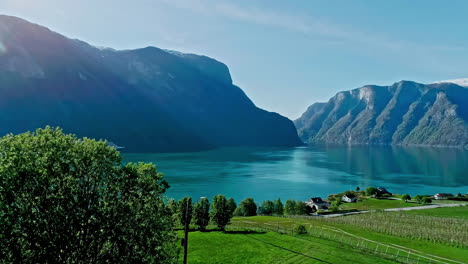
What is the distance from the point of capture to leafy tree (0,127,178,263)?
16641mm

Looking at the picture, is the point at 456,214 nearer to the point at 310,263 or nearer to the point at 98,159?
the point at 310,263

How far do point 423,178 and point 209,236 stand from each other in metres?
173

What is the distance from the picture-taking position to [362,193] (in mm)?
130500

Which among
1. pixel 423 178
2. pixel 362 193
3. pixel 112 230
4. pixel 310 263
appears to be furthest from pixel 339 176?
pixel 112 230

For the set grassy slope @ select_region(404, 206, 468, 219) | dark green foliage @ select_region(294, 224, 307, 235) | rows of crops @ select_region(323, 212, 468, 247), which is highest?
dark green foliage @ select_region(294, 224, 307, 235)

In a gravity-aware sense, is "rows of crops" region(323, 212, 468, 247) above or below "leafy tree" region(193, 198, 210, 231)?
below

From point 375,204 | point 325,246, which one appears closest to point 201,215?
point 325,246

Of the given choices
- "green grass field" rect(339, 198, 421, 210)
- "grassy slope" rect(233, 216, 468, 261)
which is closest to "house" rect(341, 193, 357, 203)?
"green grass field" rect(339, 198, 421, 210)

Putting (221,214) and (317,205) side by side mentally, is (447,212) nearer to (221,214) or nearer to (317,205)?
(317,205)

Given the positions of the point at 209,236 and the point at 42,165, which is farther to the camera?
the point at 209,236

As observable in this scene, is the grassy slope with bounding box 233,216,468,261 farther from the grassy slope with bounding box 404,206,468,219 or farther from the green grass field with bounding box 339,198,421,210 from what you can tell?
the green grass field with bounding box 339,198,421,210

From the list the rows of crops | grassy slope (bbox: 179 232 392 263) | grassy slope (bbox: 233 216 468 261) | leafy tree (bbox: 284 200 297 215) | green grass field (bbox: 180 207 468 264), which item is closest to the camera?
grassy slope (bbox: 179 232 392 263)

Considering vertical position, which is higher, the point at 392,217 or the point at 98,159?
the point at 98,159

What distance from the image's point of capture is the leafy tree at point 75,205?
54.6 ft
